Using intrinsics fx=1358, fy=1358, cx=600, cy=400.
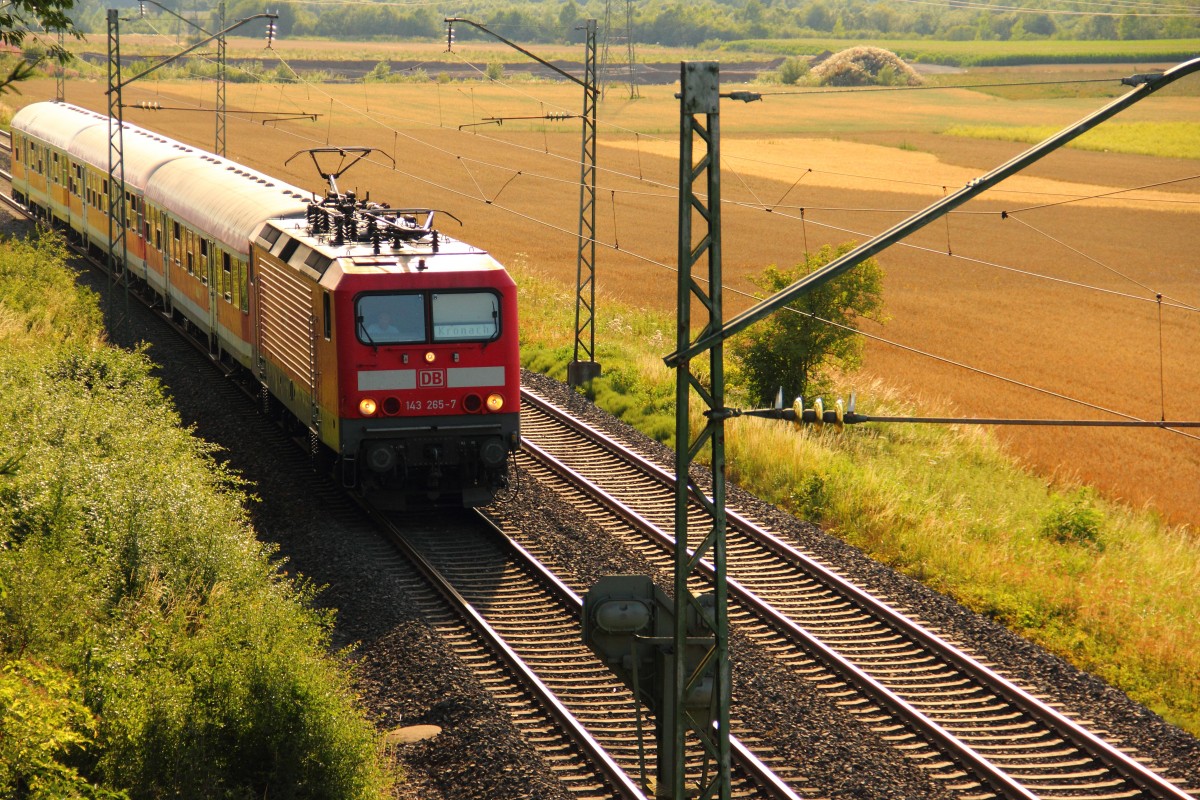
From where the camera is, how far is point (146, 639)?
11.5m

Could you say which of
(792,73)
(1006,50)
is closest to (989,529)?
(792,73)

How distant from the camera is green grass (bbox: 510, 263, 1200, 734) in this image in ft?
46.6

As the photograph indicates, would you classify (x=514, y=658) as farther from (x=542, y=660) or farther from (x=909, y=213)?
(x=909, y=213)

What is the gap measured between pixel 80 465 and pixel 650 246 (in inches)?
1445

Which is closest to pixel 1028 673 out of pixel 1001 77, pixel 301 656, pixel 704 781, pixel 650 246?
pixel 704 781

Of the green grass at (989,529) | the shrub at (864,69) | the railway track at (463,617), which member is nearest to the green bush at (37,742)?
the railway track at (463,617)

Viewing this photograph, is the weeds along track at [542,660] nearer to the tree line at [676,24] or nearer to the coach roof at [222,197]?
the coach roof at [222,197]

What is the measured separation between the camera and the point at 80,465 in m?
14.3

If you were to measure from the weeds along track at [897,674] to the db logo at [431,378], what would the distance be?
2.88 m

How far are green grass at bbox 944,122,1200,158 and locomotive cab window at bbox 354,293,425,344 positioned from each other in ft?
215

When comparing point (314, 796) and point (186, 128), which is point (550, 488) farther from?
point (186, 128)

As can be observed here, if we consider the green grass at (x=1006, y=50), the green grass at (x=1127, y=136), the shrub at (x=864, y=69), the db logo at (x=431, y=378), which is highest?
the green grass at (x=1006, y=50)

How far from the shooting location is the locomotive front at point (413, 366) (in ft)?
51.5

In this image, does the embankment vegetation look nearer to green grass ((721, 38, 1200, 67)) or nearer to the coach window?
the coach window
